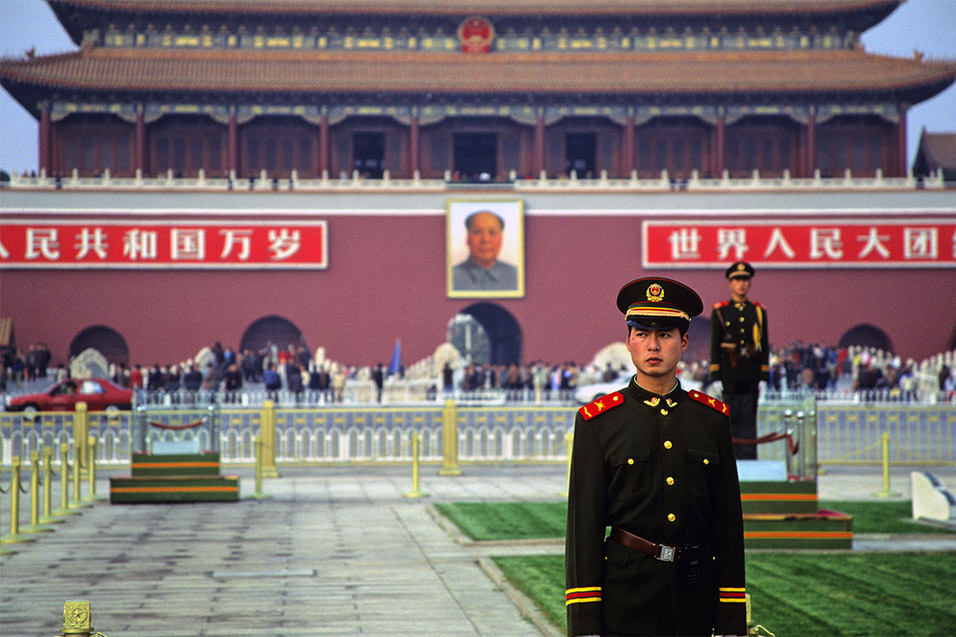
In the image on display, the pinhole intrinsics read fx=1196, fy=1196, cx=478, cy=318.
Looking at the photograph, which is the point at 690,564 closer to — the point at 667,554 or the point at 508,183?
the point at 667,554

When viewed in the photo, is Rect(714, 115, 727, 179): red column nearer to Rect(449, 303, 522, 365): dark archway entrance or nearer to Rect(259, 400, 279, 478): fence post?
Rect(449, 303, 522, 365): dark archway entrance

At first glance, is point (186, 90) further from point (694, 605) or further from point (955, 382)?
point (694, 605)

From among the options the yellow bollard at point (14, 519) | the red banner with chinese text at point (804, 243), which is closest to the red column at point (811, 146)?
the red banner with chinese text at point (804, 243)

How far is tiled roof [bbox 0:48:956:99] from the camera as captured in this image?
94.1 feet

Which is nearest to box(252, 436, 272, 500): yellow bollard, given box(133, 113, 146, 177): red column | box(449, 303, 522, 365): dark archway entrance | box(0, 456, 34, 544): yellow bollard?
box(0, 456, 34, 544): yellow bollard

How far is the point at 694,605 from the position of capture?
10.6ft

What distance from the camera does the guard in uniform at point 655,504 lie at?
10.5 feet

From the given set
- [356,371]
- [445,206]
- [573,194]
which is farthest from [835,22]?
[356,371]

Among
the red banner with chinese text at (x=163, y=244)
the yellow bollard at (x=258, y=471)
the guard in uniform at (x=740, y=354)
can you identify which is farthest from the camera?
the red banner with chinese text at (x=163, y=244)

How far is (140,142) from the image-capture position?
2909 cm

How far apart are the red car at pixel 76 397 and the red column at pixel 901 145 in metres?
19.3

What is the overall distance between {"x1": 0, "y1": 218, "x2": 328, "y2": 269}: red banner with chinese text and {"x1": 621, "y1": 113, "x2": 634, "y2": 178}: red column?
7.66 meters

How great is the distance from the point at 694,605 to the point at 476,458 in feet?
37.6

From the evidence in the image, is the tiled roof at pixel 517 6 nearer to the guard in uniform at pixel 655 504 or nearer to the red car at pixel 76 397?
the red car at pixel 76 397
